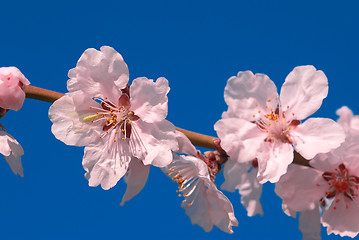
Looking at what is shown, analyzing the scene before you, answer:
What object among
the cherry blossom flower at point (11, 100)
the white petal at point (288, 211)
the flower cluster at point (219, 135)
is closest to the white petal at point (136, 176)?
the flower cluster at point (219, 135)

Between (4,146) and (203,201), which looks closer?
(4,146)

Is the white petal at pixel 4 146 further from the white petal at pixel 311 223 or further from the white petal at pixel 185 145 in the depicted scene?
the white petal at pixel 311 223

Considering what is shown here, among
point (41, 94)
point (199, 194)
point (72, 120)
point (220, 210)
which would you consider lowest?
point (220, 210)

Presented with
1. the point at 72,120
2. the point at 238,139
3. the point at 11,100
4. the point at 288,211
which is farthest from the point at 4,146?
the point at 288,211

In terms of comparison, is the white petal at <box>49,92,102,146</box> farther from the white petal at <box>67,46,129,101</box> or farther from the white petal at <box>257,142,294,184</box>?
the white petal at <box>257,142,294,184</box>

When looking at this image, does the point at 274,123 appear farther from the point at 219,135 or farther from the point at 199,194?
the point at 199,194

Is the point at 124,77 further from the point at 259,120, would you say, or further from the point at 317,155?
the point at 317,155

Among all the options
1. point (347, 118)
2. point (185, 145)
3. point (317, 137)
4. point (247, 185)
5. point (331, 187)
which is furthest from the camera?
point (247, 185)
